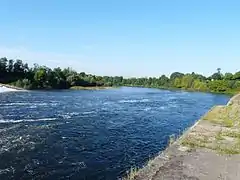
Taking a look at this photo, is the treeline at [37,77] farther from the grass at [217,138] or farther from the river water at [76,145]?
the grass at [217,138]

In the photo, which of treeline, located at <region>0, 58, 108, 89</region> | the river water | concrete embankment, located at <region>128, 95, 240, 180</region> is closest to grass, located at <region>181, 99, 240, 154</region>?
concrete embankment, located at <region>128, 95, 240, 180</region>

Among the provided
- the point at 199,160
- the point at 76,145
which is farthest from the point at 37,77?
the point at 199,160

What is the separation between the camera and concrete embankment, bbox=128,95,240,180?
1194 centimetres

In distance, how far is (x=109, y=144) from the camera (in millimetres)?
22859

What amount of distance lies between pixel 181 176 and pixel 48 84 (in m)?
105

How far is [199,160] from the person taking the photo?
14164mm

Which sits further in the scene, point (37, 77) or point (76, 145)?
point (37, 77)

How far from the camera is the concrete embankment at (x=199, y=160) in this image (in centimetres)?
1194

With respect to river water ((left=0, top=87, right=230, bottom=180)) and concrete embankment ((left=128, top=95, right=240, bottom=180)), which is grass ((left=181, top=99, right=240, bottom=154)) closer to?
concrete embankment ((left=128, top=95, right=240, bottom=180))

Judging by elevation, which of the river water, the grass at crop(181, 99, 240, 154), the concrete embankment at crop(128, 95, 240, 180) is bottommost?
the river water

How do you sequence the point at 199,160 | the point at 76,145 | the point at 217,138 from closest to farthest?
the point at 199,160 → the point at 217,138 → the point at 76,145

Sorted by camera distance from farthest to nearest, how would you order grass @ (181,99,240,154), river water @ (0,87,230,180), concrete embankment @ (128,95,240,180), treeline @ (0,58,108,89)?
treeline @ (0,58,108,89) → grass @ (181,99,240,154) → river water @ (0,87,230,180) → concrete embankment @ (128,95,240,180)

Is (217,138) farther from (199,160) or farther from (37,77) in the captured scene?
(37,77)

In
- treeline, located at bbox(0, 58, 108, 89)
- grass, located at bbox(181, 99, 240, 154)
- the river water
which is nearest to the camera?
the river water
